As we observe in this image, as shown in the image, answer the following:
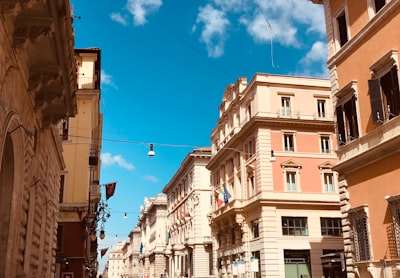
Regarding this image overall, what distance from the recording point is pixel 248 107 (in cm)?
4281

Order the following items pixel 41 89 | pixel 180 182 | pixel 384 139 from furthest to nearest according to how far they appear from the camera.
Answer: pixel 180 182 → pixel 384 139 → pixel 41 89

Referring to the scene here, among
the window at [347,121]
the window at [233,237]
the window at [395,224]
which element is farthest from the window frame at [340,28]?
the window at [233,237]

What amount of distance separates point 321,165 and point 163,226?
5649 cm

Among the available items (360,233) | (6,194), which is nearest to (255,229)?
(360,233)

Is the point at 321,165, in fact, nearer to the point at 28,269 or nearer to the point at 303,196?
the point at 303,196

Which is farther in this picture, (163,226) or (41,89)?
(163,226)

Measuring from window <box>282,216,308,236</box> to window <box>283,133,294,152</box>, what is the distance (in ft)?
18.8

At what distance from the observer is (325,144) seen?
4116 cm

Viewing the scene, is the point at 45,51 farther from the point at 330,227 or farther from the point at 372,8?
the point at 330,227

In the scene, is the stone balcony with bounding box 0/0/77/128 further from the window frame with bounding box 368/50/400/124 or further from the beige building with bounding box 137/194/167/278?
the beige building with bounding box 137/194/167/278

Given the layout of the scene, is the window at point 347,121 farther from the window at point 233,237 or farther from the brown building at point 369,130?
the window at point 233,237

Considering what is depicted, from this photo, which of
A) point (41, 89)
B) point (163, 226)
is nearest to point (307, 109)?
point (41, 89)

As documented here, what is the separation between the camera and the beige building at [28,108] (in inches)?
394

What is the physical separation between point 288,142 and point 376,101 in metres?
24.2
